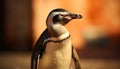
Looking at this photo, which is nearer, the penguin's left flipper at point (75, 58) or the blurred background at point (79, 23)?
the penguin's left flipper at point (75, 58)

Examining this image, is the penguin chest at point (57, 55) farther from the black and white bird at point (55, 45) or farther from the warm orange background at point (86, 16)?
the warm orange background at point (86, 16)

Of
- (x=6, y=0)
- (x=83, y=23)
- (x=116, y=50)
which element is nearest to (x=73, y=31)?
(x=83, y=23)

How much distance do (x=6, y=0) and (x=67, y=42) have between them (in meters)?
2.86

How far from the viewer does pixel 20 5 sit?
4.16 meters

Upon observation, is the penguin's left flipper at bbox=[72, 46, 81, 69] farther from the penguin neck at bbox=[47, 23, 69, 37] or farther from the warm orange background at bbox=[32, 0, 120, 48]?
the warm orange background at bbox=[32, 0, 120, 48]

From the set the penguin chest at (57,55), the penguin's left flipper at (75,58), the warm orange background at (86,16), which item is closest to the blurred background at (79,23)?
the warm orange background at (86,16)

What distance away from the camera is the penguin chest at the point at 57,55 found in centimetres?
139

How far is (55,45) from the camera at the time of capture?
1395mm

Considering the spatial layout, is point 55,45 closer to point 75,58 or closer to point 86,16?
point 75,58

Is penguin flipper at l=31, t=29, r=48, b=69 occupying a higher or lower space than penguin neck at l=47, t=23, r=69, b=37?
lower

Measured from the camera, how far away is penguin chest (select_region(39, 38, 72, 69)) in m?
1.39

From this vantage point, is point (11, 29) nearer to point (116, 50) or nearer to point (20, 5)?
point (20, 5)

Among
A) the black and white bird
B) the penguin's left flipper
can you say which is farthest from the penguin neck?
the penguin's left flipper

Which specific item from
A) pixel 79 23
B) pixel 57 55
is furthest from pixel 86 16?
pixel 57 55
